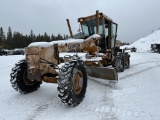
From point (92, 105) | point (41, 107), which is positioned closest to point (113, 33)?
point (92, 105)

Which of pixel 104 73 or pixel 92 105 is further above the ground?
pixel 104 73

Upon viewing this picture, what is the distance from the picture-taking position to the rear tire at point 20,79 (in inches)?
254

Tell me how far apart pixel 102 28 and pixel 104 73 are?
3.08m

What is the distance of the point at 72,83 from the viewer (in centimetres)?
543

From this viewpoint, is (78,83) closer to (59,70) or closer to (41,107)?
(59,70)

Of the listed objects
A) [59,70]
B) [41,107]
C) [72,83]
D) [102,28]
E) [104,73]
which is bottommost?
[41,107]

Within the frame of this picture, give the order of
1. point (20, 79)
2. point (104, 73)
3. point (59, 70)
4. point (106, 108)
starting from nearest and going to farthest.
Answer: point (106, 108) → point (59, 70) → point (20, 79) → point (104, 73)

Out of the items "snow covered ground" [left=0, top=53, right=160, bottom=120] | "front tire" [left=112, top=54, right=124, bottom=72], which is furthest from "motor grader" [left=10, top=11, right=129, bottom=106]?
"front tire" [left=112, top=54, right=124, bottom=72]

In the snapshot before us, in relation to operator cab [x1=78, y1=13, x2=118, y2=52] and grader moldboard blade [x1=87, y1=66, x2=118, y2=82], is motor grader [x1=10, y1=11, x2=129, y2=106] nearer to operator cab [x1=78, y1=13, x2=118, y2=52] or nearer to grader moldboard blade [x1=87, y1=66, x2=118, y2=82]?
grader moldboard blade [x1=87, y1=66, x2=118, y2=82]

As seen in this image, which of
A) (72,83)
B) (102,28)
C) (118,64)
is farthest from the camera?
(118,64)

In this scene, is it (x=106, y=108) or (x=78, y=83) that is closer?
(x=106, y=108)

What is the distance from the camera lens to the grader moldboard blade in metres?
7.87

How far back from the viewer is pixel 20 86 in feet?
21.5

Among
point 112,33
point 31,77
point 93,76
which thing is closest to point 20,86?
point 31,77
